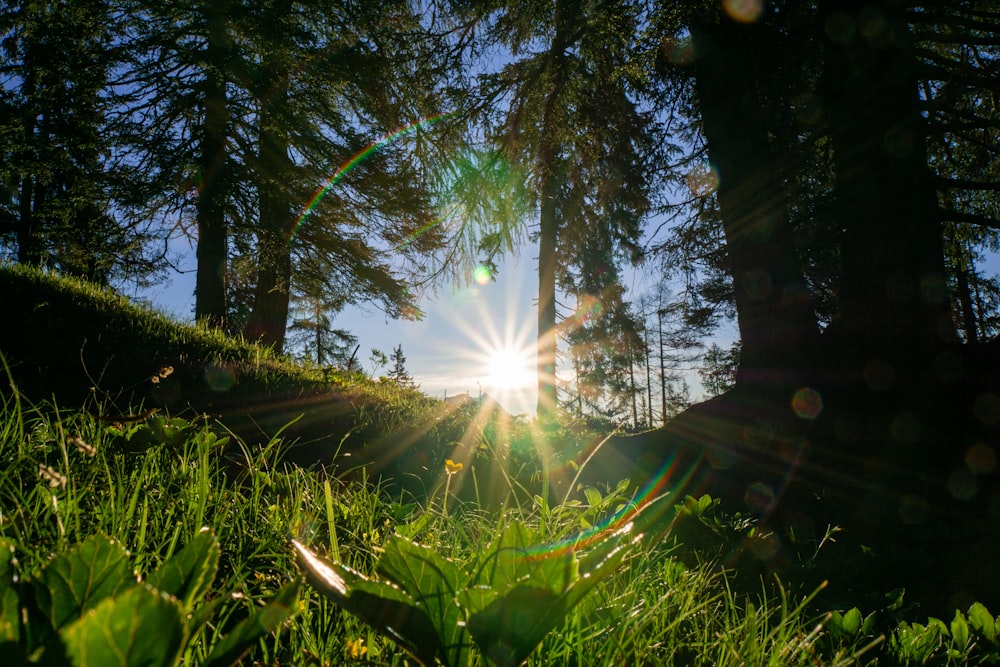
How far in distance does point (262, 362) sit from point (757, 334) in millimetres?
4441

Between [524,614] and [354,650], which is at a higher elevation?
[524,614]

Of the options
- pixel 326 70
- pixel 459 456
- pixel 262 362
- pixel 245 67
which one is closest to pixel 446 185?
pixel 326 70

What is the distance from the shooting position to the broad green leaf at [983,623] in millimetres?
1176

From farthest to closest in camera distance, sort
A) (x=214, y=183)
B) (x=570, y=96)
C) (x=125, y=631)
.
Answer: (x=214, y=183) < (x=570, y=96) < (x=125, y=631)

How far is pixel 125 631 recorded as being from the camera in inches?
15.7

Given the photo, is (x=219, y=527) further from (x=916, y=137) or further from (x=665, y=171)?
(x=665, y=171)

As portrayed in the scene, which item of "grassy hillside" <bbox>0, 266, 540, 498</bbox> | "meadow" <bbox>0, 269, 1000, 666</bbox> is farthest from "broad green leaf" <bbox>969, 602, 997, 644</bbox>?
"grassy hillside" <bbox>0, 266, 540, 498</bbox>

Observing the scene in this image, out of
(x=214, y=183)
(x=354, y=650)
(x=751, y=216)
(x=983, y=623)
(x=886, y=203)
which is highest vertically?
(x=214, y=183)

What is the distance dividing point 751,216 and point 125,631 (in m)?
5.10

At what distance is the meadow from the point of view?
522 millimetres

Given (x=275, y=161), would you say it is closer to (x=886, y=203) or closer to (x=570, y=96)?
(x=570, y=96)

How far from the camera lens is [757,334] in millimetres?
4527

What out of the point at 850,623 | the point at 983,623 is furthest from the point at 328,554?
the point at 983,623

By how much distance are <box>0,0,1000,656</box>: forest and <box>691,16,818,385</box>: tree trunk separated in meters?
0.02
